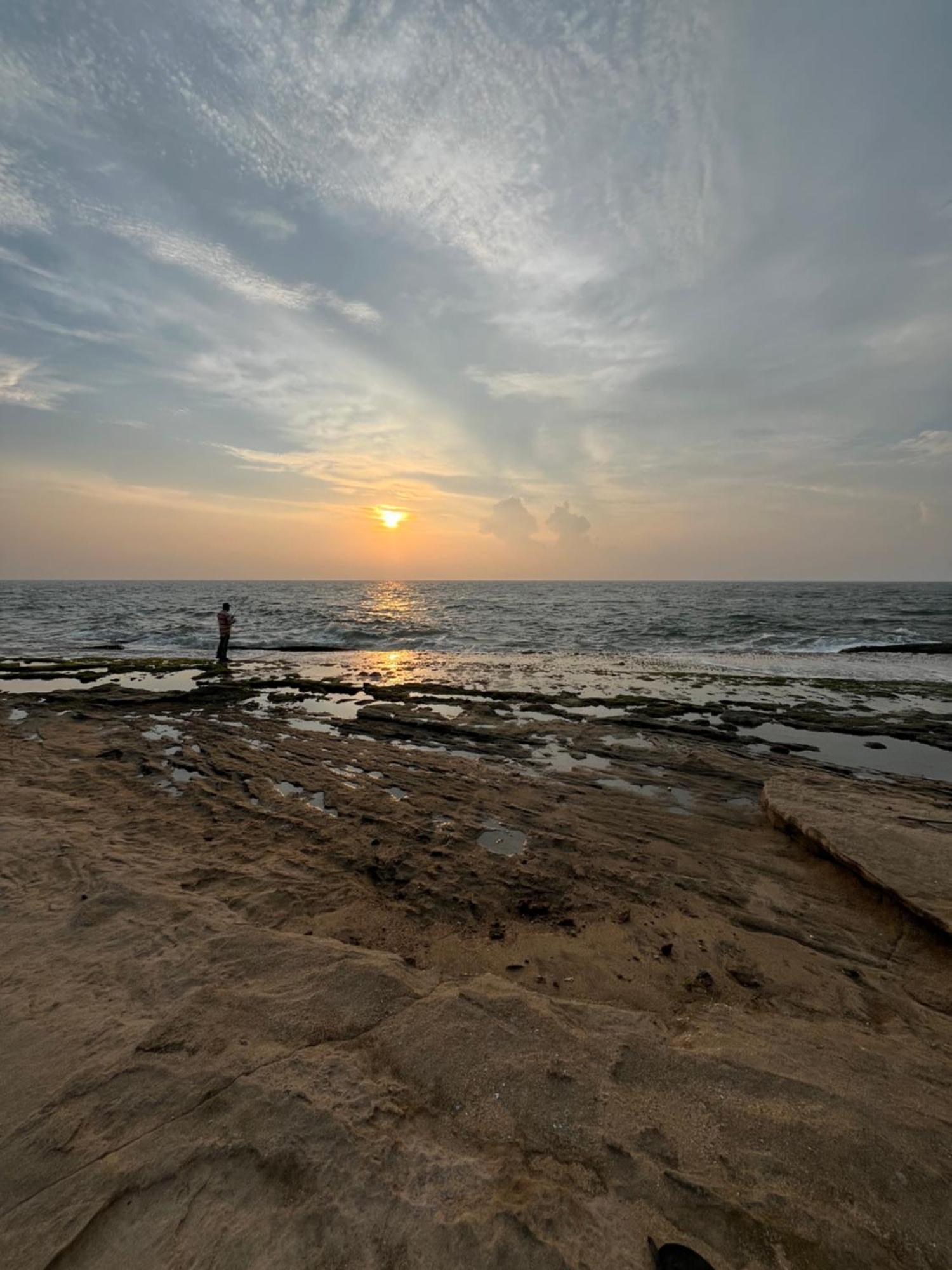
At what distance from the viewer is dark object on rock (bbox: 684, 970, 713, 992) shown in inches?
167

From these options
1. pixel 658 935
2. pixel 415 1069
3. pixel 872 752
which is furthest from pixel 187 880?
pixel 872 752

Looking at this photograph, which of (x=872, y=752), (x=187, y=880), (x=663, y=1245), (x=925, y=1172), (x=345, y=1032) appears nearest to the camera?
(x=663, y=1245)

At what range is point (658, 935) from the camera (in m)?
4.92

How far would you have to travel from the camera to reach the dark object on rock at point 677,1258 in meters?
2.17

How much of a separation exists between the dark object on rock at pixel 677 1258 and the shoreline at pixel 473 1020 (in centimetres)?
5

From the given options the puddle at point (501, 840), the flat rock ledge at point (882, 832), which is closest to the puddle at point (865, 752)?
the flat rock ledge at point (882, 832)

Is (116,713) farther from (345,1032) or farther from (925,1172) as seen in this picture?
(925,1172)

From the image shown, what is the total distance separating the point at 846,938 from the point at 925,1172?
267 cm

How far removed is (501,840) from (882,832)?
4563mm

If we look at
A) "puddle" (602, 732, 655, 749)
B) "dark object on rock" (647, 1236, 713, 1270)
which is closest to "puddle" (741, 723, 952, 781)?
"puddle" (602, 732, 655, 749)

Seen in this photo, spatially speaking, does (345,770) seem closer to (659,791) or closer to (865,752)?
(659,791)

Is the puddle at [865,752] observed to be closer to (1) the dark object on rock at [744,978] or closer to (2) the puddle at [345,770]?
(1) the dark object on rock at [744,978]

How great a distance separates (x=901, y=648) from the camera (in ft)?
95.7

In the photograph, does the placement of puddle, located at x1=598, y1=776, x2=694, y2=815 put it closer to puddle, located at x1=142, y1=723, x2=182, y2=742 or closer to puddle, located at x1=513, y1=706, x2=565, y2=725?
puddle, located at x1=513, y1=706, x2=565, y2=725
